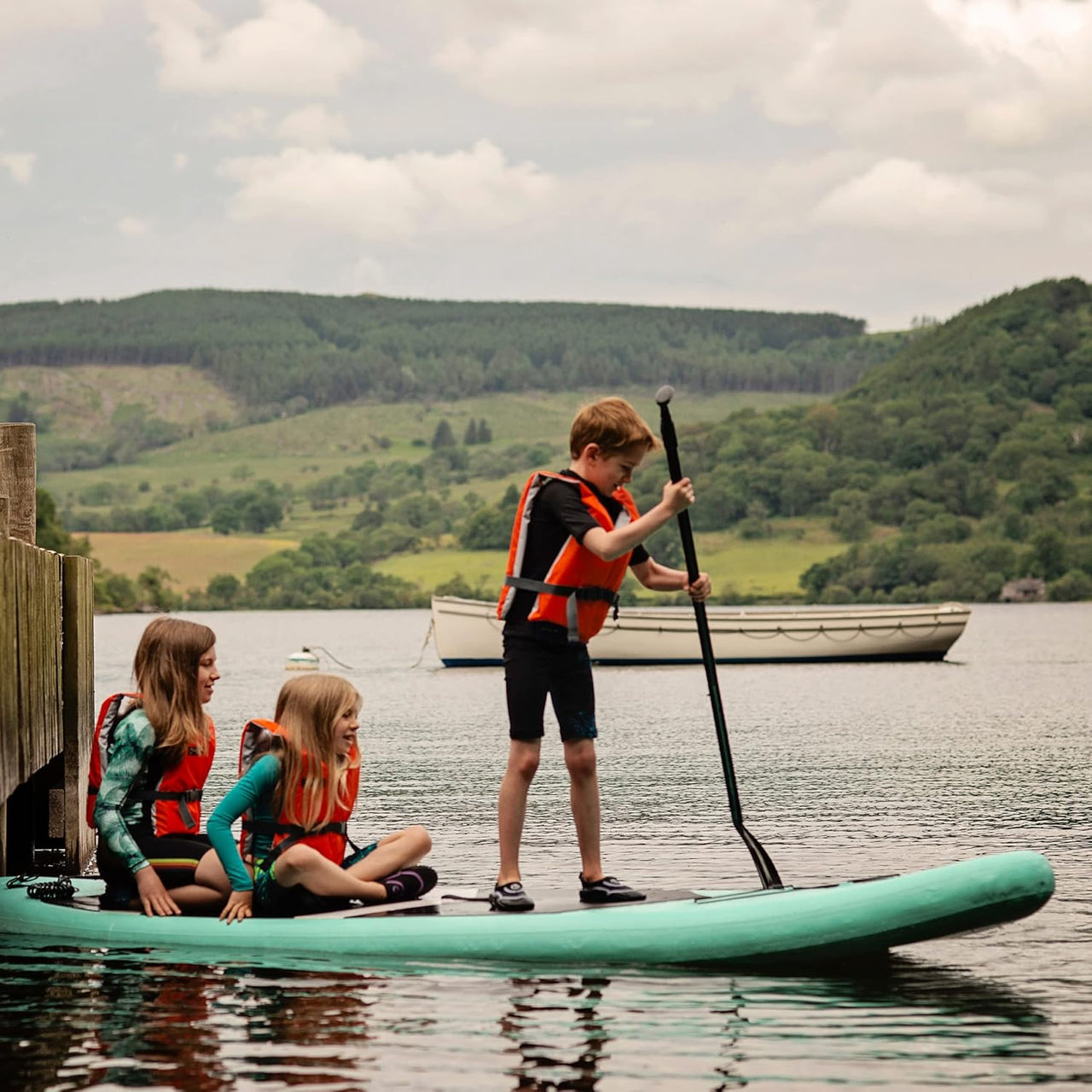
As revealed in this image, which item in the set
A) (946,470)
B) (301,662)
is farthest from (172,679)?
(946,470)

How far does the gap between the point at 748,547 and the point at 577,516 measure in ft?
503

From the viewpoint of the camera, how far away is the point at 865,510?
16600 cm

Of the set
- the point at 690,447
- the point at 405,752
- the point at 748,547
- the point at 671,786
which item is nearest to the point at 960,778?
the point at 671,786

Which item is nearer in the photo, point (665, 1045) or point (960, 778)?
point (665, 1045)

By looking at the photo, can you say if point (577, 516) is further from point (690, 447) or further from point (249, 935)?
point (690, 447)

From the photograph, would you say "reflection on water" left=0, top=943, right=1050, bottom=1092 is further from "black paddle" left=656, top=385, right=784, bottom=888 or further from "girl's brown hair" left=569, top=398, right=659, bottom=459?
"girl's brown hair" left=569, top=398, right=659, bottom=459

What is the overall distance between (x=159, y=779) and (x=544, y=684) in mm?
2153

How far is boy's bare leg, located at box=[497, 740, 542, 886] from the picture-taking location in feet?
29.3

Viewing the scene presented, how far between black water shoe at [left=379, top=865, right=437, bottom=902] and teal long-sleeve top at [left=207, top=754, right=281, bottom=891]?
916 millimetres

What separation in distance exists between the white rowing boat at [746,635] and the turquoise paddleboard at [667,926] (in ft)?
158

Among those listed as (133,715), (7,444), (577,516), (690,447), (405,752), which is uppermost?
(690,447)

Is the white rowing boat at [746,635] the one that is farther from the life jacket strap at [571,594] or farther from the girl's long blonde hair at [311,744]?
the girl's long blonde hair at [311,744]

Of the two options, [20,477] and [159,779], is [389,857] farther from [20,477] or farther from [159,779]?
[20,477]

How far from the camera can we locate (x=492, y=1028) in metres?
7.86
